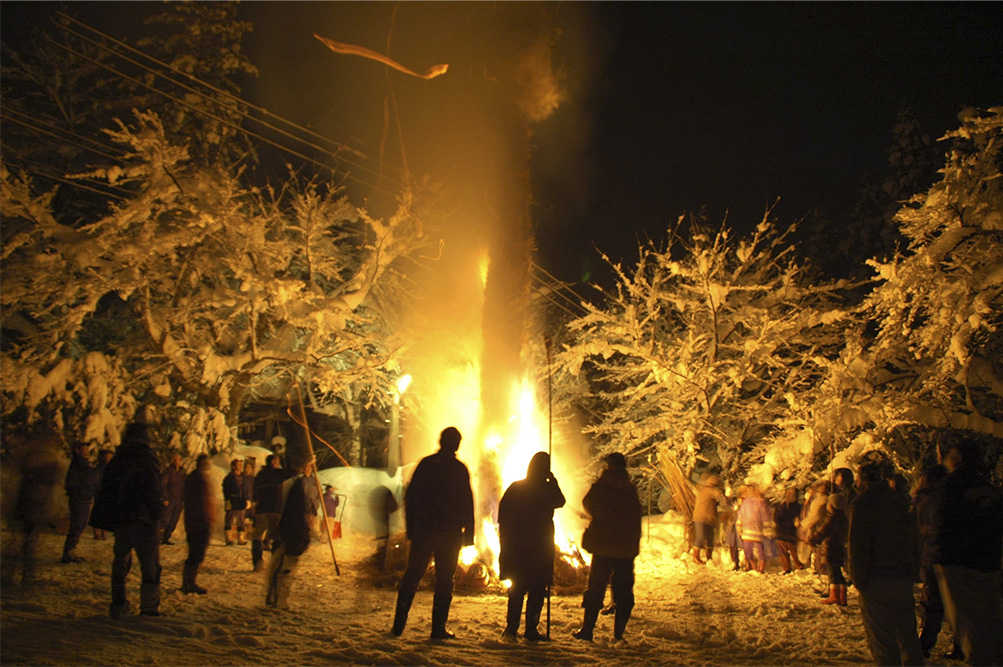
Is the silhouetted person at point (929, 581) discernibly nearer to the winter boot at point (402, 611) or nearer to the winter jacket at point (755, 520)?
the winter boot at point (402, 611)

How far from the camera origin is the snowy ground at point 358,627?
4.93 meters

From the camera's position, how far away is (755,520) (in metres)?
10.9

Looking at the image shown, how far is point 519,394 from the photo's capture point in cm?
1191

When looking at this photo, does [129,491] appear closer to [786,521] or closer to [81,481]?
[81,481]

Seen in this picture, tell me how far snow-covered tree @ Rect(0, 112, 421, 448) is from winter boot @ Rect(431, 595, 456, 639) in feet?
27.9

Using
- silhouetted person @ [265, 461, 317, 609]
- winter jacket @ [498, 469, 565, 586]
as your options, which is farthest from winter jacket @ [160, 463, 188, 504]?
winter jacket @ [498, 469, 565, 586]

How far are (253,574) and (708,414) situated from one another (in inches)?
406

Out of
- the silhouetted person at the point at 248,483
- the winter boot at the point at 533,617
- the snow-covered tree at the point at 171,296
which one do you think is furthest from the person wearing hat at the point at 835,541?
the snow-covered tree at the point at 171,296


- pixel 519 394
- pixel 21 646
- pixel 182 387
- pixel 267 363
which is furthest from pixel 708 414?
pixel 21 646

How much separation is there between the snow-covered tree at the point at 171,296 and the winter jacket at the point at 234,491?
215cm

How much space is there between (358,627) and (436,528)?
5.07 feet

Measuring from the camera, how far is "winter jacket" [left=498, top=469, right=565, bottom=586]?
5.77 metres

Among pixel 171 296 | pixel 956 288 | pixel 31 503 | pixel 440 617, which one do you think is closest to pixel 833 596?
pixel 956 288

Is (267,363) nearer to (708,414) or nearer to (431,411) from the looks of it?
(431,411)
